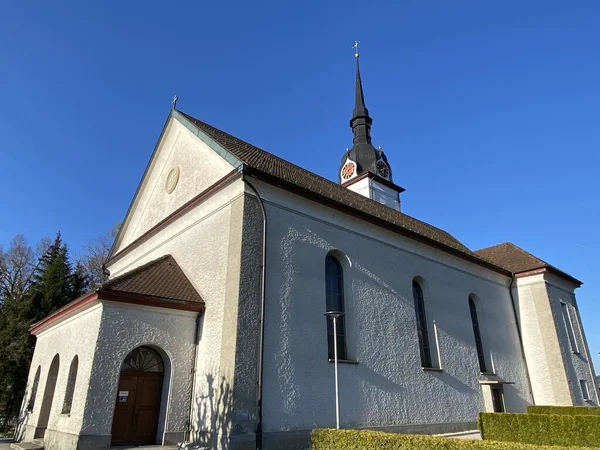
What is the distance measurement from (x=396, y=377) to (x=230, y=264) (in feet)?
22.1

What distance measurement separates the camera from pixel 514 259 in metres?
24.1

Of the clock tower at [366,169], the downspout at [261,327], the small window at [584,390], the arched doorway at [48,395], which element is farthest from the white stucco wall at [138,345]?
the clock tower at [366,169]

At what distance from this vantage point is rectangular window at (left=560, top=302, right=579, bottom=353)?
22031 mm

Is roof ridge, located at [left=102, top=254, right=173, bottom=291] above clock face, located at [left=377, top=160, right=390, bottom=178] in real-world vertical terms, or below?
below

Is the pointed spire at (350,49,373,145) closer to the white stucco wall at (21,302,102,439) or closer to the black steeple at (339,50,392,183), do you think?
the black steeple at (339,50,392,183)

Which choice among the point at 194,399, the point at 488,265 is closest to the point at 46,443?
the point at 194,399

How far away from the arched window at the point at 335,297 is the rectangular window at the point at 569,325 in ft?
52.0

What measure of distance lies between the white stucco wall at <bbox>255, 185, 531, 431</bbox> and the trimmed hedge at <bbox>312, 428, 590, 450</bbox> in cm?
165

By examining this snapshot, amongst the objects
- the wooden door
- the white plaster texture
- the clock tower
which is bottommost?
the wooden door

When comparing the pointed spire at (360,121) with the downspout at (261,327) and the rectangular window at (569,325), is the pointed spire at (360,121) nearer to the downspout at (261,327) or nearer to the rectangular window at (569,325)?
the rectangular window at (569,325)

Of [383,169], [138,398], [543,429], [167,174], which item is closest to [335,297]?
[138,398]

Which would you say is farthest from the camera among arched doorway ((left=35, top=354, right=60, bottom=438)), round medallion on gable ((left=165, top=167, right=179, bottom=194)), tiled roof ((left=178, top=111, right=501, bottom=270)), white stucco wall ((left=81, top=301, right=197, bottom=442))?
round medallion on gable ((left=165, top=167, right=179, bottom=194))

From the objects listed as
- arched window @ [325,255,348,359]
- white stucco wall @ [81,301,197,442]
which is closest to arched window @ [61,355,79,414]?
white stucco wall @ [81,301,197,442]

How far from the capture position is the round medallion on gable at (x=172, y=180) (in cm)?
1572
